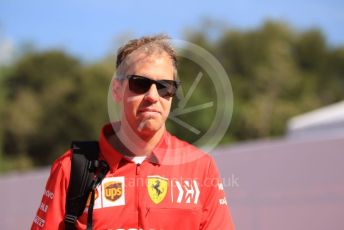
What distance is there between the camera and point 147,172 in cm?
306

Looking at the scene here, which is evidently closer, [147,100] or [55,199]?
[55,199]

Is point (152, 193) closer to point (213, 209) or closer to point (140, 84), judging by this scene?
point (213, 209)

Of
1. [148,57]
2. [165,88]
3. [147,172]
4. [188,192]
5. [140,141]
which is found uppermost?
[148,57]

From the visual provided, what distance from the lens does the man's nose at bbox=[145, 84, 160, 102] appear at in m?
3.01

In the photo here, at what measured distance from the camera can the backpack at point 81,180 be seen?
2924 mm

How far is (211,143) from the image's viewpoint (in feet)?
13.9

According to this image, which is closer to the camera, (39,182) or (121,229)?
(121,229)

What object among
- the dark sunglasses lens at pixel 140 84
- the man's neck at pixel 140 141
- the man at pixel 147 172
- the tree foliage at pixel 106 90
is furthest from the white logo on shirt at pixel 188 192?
the tree foliage at pixel 106 90

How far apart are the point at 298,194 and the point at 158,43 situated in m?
2.88

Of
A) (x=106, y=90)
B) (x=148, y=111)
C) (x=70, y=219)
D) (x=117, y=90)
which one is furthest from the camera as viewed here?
(x=106, y=90)

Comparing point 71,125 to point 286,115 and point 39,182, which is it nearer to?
point 286,115

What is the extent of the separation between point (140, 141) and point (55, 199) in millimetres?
477

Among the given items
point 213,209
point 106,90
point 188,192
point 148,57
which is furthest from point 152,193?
point 106,90

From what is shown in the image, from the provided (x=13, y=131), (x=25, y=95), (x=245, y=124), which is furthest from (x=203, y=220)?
(x=25, y=95)
